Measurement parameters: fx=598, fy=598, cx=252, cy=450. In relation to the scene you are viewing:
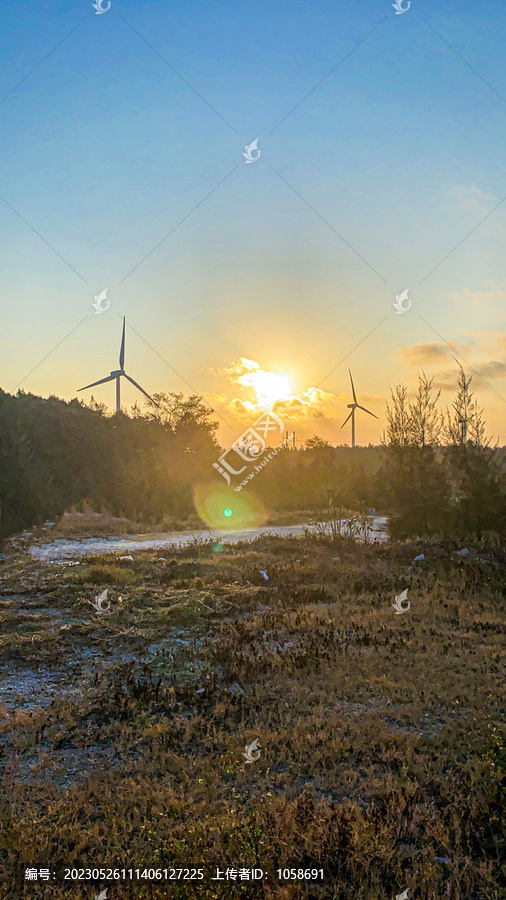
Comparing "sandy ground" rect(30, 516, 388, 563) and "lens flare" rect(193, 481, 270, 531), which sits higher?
"lens flare" rect(193, 481, 270, 531)

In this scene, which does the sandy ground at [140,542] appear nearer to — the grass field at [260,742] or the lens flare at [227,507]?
the lens flare at [227,507]

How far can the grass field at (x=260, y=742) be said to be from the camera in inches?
176

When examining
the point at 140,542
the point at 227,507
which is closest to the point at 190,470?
the point at 227,507

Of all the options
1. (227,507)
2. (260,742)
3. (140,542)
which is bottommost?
(260,742)

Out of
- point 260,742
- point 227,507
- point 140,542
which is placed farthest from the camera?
point 227,507

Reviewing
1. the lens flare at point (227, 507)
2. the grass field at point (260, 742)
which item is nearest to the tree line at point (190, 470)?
the lens flare at point (227, 507)

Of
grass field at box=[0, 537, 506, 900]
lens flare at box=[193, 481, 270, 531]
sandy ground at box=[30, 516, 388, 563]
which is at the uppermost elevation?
lens flare at box=[193, 481, 270, 531]

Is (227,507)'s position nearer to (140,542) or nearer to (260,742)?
(140,542)

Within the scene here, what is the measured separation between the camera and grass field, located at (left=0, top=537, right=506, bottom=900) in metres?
4.48

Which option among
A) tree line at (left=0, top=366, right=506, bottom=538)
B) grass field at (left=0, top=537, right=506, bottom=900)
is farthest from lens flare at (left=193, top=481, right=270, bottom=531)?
grass field at (left=0, top=537, right=506, bottom=900)

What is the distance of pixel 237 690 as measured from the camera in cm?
798

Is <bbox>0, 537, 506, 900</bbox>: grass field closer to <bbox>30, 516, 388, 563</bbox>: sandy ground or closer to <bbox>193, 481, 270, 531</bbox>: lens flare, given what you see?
<bbox>30, 516, 388, 563</bbox>: sandy ground

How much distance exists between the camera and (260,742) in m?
6.32

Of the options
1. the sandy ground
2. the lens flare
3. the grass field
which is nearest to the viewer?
the grass field
